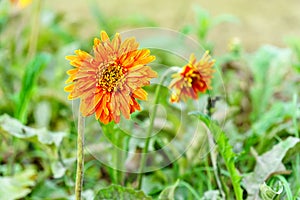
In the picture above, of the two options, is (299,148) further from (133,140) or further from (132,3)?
(132,3)

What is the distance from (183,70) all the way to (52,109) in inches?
24.4

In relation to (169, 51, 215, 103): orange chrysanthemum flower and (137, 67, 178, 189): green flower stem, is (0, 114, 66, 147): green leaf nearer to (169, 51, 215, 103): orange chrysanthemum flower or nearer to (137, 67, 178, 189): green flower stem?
(137, 67, 178, 189): green flower stem

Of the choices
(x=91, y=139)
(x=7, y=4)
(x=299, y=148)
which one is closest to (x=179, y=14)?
(x=7, y=4)

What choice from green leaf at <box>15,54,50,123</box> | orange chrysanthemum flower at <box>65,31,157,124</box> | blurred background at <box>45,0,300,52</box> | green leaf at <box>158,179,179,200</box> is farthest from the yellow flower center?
blurred background at <box>45,0,300,52</box>

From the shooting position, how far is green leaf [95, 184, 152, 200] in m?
0.85

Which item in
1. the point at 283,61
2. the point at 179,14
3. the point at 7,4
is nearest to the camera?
the point at 283,61

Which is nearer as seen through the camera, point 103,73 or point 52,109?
point 103,73

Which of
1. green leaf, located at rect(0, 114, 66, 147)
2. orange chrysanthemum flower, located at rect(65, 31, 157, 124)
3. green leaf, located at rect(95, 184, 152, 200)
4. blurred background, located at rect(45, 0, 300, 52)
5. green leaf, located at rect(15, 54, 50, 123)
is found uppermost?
blurred background, located at rect(45, 0, 300, 52)

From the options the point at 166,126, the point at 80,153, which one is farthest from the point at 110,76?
the point at 166,126

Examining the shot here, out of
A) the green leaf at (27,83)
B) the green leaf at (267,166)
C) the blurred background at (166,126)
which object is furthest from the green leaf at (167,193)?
the green leaf at (27,83)

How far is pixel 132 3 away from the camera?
2.32 m

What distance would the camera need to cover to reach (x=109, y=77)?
2.23 feet

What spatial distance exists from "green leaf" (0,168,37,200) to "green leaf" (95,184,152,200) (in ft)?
0.58

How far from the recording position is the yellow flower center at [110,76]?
0.67 meters
